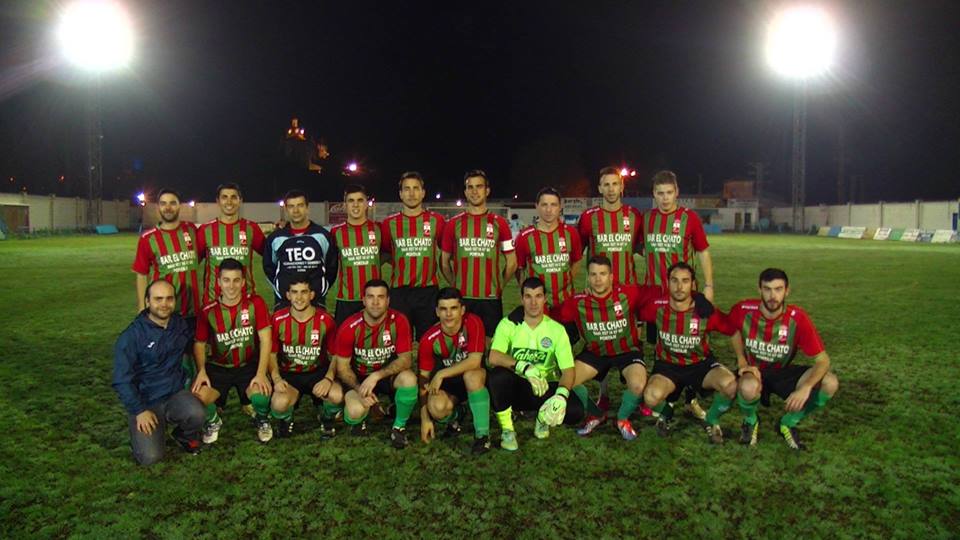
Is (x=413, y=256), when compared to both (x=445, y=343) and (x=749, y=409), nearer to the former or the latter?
(x=445, y=343)

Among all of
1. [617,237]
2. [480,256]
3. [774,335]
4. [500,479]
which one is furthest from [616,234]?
[500,479]

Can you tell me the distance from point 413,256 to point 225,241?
1.46 meters

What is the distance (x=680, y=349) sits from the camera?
423cm

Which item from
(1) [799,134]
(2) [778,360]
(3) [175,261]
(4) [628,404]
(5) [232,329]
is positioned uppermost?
(1) [799,134]

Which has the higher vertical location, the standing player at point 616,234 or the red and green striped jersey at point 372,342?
the standing player at point 616,234

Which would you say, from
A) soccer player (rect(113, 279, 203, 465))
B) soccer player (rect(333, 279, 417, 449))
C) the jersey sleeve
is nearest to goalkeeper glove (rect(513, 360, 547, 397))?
soccer player (rect(333, 279, 417, 449))

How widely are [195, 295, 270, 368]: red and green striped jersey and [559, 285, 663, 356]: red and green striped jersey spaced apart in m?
2.11

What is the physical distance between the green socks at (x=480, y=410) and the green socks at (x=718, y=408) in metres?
1.40

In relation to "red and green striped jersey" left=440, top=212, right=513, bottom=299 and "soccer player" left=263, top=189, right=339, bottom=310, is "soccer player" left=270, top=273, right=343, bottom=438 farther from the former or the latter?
"red and green striped jersey" left=440, top=212, right=513, bottom=299

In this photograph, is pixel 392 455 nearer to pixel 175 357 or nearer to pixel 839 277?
pixel 175 357

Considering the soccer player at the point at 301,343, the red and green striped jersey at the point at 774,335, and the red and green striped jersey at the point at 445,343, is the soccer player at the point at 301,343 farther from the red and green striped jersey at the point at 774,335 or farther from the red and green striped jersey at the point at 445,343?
the red and green striped jersey at the point at 774,335

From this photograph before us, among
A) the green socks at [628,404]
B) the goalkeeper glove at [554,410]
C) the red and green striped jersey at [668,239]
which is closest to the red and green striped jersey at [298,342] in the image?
the goalkeeper glove at [554,410]

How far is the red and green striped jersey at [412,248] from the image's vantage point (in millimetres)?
4961

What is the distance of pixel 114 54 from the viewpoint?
2695 cm
